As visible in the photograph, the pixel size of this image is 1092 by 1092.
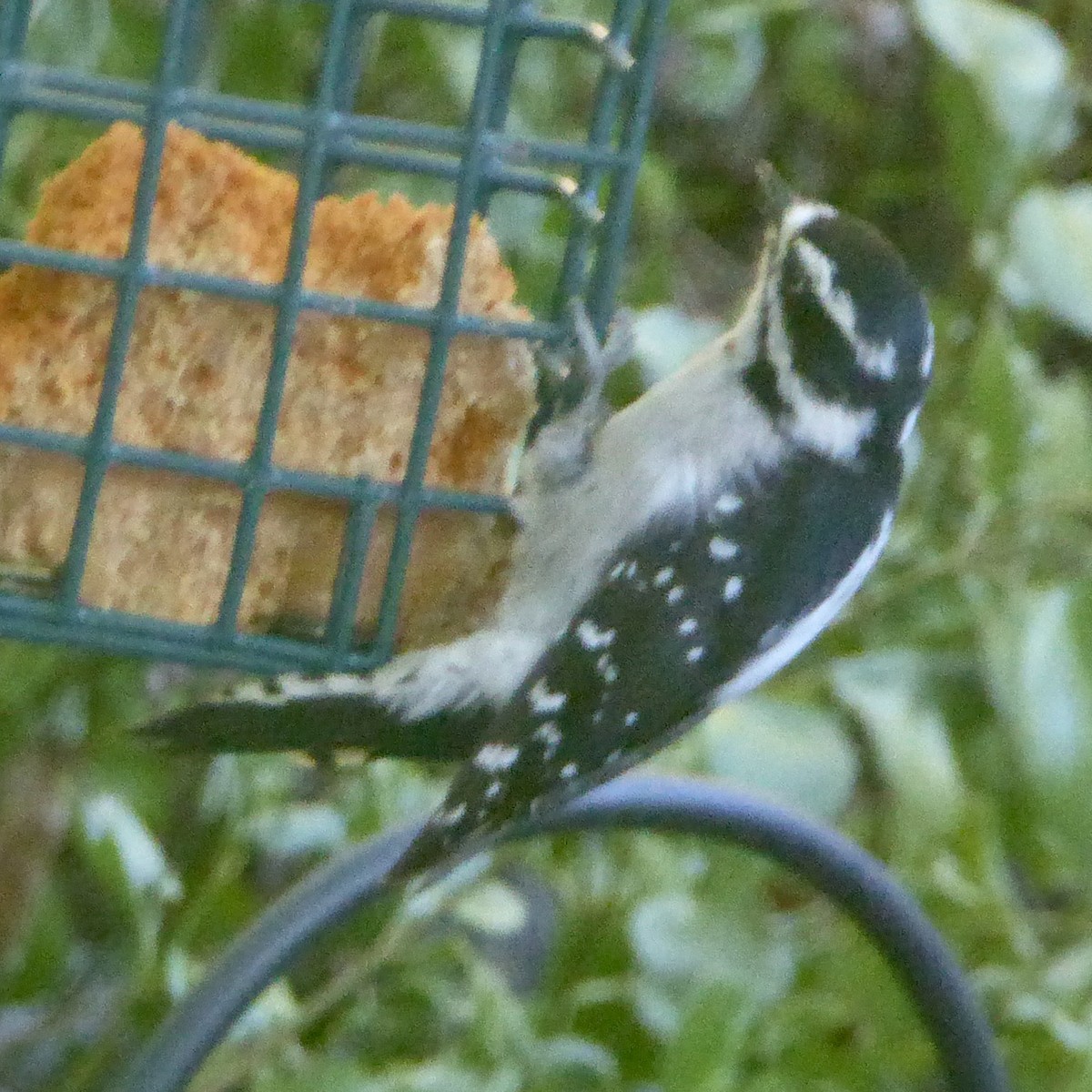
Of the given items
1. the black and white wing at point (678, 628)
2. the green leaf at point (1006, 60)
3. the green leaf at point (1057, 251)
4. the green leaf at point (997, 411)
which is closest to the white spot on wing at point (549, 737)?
the black and white wing at point (678, 628)

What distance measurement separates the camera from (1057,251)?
5.63ft

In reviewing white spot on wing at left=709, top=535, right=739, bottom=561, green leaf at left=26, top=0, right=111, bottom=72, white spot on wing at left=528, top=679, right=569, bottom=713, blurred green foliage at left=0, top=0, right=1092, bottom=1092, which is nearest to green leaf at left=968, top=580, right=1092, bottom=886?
blurred green foliage at left=0, top=0, right=1092, bottom=1092

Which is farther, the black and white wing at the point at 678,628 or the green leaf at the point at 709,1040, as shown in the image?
the green leaf at the point at 709,1040

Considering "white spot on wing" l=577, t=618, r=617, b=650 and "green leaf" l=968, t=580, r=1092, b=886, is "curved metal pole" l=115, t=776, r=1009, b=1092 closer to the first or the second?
"white spot on wing" l=577, t=618, r=617, b=650

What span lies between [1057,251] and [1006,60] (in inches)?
8.6

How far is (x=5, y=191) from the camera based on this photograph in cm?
154

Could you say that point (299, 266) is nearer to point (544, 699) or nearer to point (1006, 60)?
point (544, 699)

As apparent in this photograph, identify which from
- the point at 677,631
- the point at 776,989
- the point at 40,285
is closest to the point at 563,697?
the point at 677,631

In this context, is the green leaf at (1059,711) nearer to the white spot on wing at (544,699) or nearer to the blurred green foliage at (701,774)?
the blurred green foliage at (701,774)

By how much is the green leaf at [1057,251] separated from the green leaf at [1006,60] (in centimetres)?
10

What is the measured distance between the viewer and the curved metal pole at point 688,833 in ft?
3.34

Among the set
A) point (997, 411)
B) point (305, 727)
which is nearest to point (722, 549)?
point (305, 727)

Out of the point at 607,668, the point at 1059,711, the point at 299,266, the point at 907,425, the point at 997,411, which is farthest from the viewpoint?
the point at 997,411

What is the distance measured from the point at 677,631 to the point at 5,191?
0.81 metres
